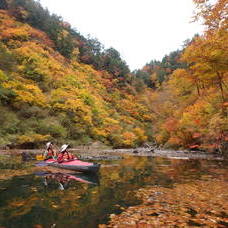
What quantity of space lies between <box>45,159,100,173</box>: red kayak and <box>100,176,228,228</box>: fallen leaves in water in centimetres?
333

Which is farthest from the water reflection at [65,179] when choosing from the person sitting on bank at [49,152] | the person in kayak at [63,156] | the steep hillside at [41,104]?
the steep hillside at [41,104]

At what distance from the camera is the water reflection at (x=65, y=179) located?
9.57 meters

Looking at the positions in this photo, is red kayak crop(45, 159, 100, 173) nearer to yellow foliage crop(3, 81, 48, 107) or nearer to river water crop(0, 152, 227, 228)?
river water crop(0, 152, 227, 228)

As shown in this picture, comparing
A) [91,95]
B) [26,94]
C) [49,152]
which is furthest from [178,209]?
[91,95]

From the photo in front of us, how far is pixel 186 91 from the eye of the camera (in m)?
31.5

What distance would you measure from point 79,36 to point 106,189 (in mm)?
78479

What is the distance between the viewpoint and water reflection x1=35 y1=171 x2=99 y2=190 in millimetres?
9575

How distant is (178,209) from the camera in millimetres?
6301

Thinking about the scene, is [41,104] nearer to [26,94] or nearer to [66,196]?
[26,94]

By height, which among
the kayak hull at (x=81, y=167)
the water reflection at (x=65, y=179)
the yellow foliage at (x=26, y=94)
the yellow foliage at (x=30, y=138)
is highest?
the yellow foliage at (x=26, y=94)

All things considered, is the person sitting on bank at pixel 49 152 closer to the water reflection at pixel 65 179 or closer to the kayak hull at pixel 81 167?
the kayak hull at pixel 81 167

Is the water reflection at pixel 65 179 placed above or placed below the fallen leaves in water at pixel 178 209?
above

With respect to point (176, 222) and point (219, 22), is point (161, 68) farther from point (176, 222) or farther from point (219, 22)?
point (176, 222)

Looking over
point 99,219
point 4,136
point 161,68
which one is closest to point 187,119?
point 4,136
